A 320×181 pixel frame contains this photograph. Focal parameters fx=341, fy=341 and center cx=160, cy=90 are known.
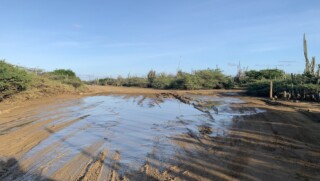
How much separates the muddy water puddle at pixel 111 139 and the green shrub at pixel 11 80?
6051 mm

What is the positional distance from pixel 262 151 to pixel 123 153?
3.21 meters

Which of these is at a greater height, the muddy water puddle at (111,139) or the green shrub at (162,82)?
the green shrub at (162,82)

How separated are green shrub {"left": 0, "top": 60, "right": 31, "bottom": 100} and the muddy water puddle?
605 cm

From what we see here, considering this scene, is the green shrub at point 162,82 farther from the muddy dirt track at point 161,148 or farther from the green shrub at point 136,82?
the muddy dirt track at point 161,148

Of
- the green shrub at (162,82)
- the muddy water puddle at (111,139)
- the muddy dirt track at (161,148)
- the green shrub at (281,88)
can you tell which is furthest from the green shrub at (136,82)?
the muddy dirt track at (161,148)

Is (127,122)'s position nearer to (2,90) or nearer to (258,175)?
(258,175)

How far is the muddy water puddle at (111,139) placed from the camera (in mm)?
6859

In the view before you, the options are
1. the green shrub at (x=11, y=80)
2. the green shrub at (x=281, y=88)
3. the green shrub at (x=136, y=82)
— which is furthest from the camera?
the green shrub at (x=136, y=82)

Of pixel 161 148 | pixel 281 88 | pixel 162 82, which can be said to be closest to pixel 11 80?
pixel 161 148

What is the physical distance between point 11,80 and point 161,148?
581 inches

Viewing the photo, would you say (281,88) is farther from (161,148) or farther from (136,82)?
(136,82)

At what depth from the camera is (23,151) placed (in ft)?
26.4

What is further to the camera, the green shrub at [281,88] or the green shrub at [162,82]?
the green shrub at [162,82]

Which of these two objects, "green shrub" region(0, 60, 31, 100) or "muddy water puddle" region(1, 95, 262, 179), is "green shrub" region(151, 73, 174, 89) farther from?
"muddy water puddle" region(1, 95, 262, 179)
